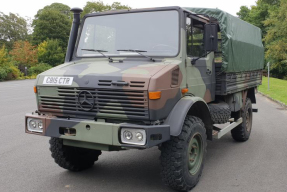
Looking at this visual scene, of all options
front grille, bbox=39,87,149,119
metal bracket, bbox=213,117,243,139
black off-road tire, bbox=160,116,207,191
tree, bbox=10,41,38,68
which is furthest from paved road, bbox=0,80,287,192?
tree, bbox=10,41,38,68

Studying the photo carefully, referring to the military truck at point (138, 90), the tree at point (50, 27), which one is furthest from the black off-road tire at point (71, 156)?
the tree at point (50, 27)

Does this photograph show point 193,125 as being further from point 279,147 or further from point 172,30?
point 279,147

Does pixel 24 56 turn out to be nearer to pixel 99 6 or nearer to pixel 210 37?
pixel 99 6

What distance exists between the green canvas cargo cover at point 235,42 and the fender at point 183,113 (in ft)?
4.00

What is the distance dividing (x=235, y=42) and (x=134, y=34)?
8.04 ft

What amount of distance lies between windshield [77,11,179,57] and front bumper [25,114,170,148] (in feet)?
4.03

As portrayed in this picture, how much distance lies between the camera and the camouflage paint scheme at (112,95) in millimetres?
3924

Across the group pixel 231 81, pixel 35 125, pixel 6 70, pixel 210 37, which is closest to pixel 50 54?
pixel 6 70

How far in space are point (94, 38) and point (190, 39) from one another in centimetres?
149

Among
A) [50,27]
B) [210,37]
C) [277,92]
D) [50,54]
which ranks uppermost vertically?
[50,27]

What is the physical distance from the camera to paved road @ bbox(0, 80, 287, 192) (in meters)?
4.63

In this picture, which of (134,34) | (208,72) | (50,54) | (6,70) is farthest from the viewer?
(50,54)

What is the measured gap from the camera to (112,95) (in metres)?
4.04

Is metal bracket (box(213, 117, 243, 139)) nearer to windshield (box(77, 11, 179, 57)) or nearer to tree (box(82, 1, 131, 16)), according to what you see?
windshield (box(77, 11, 179, 57))
